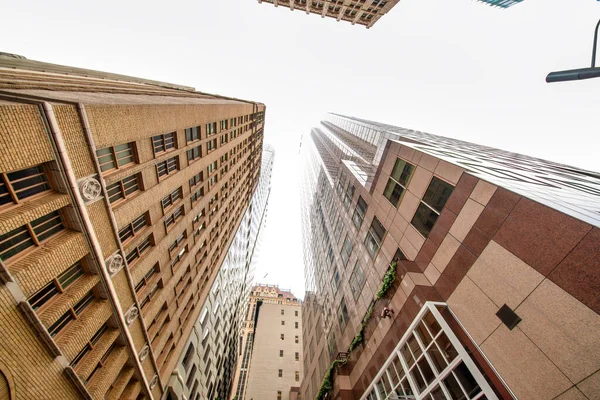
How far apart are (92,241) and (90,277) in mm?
2191

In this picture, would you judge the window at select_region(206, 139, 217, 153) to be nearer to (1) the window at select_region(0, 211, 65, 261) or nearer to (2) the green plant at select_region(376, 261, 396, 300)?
(1) the window at select_region(0, 211, 65, 261)

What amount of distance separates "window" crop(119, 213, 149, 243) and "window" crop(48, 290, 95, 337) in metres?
3.31

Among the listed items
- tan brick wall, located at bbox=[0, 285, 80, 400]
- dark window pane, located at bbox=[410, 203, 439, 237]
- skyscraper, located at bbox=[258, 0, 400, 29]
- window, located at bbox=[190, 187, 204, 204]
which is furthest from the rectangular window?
skyscraper, located at bbox=[258, 0, 400, 29]

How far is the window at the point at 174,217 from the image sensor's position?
61.0ft

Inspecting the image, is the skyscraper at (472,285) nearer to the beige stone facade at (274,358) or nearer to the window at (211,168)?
the window at (211,168)

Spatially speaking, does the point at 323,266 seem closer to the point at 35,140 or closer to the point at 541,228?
the point at 541,228

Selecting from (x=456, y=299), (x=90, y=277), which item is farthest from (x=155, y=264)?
(x=456, y=299)

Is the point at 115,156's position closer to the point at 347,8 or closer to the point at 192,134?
the point at 192,134

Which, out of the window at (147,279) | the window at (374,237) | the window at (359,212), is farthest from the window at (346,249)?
the window at (147,279)

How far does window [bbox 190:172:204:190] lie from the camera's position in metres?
22.3

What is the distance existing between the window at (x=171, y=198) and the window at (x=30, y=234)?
24.8ft

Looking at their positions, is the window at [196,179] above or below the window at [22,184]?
below

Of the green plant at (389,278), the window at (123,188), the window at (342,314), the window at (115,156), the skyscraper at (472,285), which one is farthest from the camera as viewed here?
the window at (342,314)

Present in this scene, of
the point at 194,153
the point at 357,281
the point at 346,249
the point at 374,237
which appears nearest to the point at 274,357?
the point at 346,249
